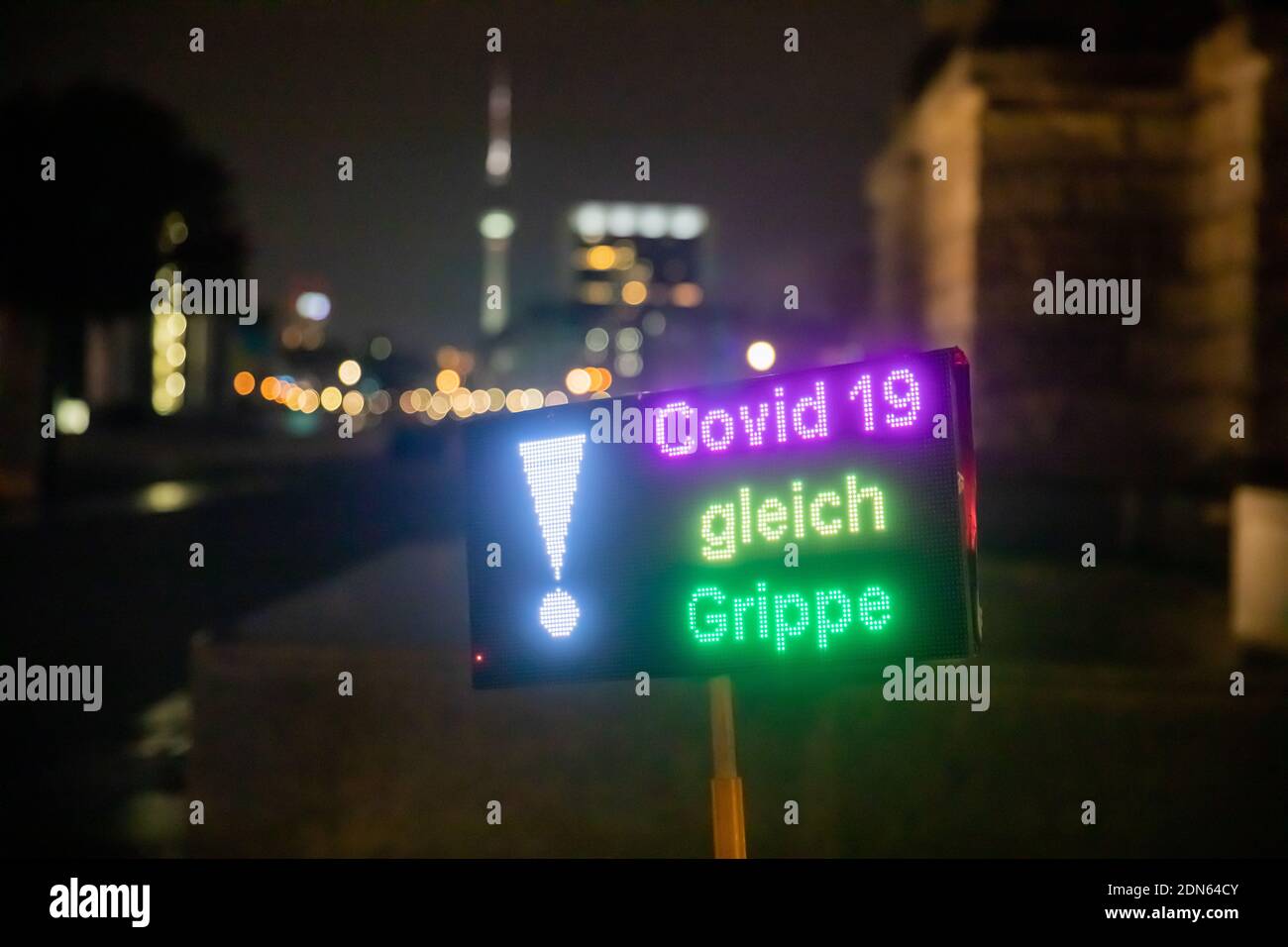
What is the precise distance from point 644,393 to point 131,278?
26707 mm

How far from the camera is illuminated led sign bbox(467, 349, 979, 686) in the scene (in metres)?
3.46

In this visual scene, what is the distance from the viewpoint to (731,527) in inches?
146

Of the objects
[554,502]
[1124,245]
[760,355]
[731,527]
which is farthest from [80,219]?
[731,527]

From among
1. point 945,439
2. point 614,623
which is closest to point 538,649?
point 614,623

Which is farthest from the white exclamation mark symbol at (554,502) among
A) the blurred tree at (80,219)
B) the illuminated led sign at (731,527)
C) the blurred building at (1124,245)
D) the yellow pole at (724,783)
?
the blurred tree at (80,219)

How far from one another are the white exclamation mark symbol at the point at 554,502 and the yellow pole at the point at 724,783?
1.69 feet

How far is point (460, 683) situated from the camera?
5.40m

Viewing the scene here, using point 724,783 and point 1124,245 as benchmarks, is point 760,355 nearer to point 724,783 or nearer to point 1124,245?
point 1124,245

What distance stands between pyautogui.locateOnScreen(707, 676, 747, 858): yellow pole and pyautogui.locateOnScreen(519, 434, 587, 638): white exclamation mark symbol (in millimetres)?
514

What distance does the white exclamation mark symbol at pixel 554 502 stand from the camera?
381cm

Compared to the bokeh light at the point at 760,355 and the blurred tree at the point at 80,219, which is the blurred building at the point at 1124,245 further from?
the blurred tree at the point at 80,219

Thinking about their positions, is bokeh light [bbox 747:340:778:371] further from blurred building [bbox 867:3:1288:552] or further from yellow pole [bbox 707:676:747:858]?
yellow pole [bbox 707:676:747:858]

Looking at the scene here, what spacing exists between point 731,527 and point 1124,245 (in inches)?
282
